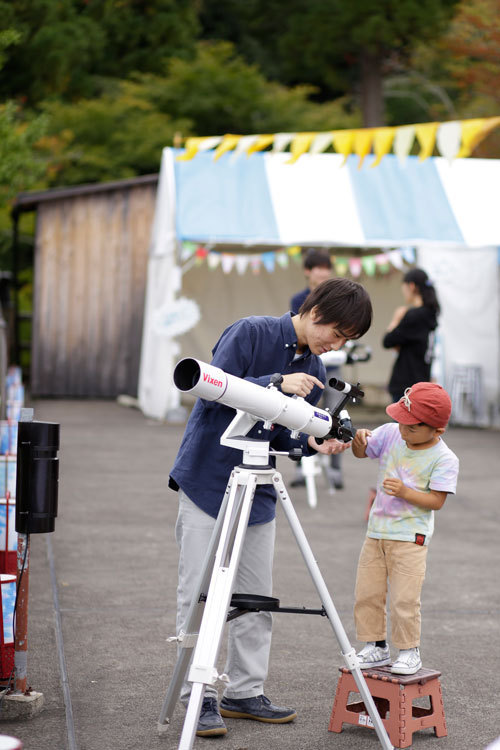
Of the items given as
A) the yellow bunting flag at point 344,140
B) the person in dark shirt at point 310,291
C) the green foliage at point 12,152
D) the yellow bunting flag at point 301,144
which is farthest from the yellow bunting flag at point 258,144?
the green foliage at point 12,152

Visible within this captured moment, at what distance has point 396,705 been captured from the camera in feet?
12.3

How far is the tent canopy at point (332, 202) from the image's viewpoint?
13.9 meters

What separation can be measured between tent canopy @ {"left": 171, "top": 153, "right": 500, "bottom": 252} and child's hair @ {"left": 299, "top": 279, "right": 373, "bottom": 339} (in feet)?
32.9

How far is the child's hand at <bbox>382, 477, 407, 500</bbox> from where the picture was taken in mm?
3861

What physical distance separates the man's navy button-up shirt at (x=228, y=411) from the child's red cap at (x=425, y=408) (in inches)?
12.8

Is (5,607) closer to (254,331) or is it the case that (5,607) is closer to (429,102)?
(254,331)

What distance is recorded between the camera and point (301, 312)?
3797 mm

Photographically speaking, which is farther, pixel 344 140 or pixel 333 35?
pixel 333 35

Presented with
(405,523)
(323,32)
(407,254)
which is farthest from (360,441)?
(323,32)

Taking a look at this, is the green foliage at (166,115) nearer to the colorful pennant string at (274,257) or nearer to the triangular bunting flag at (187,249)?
the colorful pennant string at (274,257)

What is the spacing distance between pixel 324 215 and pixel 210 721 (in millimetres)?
11021

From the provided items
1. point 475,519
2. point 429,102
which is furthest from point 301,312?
point 429,102

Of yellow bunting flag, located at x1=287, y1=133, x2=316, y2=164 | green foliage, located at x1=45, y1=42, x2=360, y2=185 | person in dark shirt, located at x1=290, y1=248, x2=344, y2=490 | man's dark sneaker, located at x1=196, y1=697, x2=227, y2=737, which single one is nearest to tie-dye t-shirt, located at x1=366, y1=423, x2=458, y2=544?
man's dark sneaker, located at x1=196, y1=697, x2=227, y2=737

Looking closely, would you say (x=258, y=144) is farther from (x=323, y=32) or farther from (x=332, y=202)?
(x=323, y=32)
